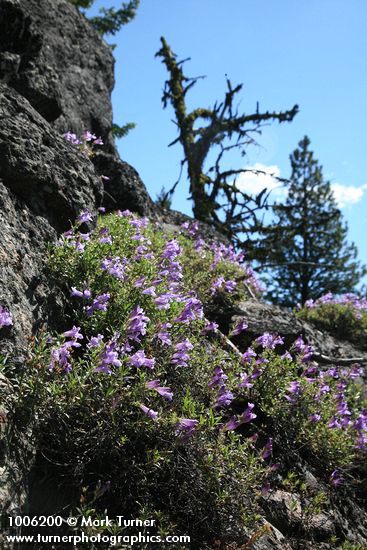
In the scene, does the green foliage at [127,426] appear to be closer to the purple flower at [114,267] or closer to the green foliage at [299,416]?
the purple flower at [114,267]

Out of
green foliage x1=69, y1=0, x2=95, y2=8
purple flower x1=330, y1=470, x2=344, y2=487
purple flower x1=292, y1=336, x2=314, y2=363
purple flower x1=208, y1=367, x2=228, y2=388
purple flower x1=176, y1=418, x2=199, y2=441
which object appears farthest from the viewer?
green foliage x1=69, y1=0, x2=95, y2=8

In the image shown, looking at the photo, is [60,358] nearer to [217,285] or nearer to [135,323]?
[135,323]

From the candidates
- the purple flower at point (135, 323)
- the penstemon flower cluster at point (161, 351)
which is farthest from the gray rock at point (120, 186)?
the purple flower at point (135, 323)

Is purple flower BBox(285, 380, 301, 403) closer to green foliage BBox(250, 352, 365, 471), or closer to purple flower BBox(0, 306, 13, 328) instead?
green foliage BBox(250, 352, 365, 471)

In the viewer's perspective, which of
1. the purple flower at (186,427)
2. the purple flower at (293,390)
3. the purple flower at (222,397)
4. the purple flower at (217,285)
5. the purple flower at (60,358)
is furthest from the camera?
the purple flower at (217,285)

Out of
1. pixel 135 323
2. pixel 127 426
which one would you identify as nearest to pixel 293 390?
pixel 135 323

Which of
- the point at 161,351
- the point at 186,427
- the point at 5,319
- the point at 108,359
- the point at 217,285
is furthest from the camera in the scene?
the point at 217,285

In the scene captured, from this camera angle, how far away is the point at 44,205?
181 inches

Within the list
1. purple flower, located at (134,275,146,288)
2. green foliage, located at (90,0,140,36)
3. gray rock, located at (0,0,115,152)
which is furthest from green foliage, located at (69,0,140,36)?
purple flower, located at (134,275,146,288)

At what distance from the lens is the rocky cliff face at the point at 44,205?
3561mm

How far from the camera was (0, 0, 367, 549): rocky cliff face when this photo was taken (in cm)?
356

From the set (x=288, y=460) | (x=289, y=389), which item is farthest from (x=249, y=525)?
(x=289, y=389)

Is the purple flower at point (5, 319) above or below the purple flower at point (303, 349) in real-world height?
below

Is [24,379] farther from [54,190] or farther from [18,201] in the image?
[54,190]
